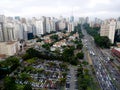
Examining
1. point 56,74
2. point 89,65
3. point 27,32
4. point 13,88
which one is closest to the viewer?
point 13,88

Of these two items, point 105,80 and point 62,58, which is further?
point 62,58

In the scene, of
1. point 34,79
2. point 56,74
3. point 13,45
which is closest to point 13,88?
point 34,79

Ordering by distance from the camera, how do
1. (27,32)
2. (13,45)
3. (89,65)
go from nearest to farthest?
(89,65) < (13,45) < (27,32)

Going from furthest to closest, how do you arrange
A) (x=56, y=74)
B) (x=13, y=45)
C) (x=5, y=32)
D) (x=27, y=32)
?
(x=27, y=32) → (x=5, y=32) → (x=13, y=45) → (x=56, y=74)

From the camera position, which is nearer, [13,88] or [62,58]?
[13,88]

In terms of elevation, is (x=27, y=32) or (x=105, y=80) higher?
(x=27, y=32)

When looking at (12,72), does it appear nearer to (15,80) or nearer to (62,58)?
(15,80)

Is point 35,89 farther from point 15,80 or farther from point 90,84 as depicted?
point 90,84

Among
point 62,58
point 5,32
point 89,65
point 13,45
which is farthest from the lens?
point 5,32

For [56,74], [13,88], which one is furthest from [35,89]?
[56,74]
